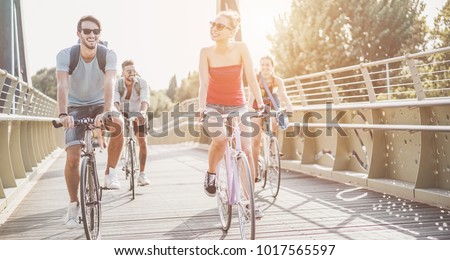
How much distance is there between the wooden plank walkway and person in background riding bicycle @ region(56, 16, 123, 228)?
0.63m

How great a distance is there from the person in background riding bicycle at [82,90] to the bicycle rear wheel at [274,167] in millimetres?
2808

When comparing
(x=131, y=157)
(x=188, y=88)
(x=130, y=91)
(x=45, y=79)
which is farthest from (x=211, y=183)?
(x=188, y=88)

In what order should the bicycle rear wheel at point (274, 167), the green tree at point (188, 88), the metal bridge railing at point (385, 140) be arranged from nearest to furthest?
the metal bridge railing at point (385, 140)
the bicycle rear wheel at point (274, 167)
the green tree at point (188, 88)

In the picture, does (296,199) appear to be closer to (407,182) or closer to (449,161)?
(407,182)

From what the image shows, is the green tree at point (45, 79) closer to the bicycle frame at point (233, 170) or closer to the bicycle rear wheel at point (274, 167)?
the bicycle rear wheel at point (274, 167)

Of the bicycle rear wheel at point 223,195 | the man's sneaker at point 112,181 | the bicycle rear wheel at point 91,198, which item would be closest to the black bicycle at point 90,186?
the bicycle rear wheel at point 91,198

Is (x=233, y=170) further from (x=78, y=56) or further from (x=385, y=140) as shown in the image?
(x=385, y=140)

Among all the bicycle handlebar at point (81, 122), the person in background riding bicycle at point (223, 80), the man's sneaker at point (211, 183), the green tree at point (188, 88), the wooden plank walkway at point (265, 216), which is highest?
Result: the green tree at point (188, 88)

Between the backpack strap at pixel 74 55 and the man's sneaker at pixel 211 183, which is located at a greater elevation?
the backpack strap at pixel 74 55

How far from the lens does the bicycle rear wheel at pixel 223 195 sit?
5.57 meters

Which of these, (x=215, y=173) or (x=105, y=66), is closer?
(x=105, y=66)

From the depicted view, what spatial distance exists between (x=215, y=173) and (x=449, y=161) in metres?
2.86

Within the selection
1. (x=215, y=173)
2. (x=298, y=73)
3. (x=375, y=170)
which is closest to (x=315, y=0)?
(x=298, y=73)

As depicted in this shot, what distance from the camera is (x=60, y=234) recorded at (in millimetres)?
5887
